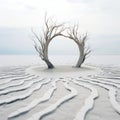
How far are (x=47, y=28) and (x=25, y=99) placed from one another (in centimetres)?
593

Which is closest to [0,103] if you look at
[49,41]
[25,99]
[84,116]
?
[25,99]

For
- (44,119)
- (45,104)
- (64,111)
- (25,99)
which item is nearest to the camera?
(44,119)

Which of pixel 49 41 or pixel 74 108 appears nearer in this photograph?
pixel 74 108

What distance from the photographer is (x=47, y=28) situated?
10.3 meters

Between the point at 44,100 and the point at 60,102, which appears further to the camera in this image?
the point at 44,100

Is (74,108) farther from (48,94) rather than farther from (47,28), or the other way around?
(47,28)

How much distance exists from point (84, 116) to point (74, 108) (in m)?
0.48

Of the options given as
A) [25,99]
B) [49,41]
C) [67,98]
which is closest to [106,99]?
[67,98]

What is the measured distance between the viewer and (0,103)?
4.44m

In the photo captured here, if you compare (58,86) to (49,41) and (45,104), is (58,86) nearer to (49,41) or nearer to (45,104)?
(45,104)

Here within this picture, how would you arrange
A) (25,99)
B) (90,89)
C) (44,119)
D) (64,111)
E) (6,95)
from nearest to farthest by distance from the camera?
1. (44,119)
2. (64,111)
3. (25,99)
4. (6,95)
5. (90,89)

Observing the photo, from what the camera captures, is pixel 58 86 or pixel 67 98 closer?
pixel 67 98

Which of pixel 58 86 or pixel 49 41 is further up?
pixel 49 41

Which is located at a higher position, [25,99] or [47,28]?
[47,28]
